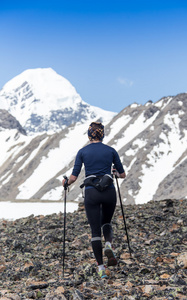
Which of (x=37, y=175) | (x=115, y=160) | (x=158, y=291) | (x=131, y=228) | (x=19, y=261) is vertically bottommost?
(x=158, y=291)

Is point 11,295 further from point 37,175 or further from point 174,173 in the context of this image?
point 37,175

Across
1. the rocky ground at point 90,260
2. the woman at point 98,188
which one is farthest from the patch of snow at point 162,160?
the woman at point 98,188

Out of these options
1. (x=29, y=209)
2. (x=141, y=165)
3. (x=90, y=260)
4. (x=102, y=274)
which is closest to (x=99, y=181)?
(x=102, y=274)

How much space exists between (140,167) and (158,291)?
14521 centimetres

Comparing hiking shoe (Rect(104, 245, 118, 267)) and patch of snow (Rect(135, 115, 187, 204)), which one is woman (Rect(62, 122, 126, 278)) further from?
patch of snow (Rect(135, 115, 187, 204))

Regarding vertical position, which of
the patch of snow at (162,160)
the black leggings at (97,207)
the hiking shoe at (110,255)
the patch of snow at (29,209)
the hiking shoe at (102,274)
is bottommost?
the hiking shoe at (102,274)

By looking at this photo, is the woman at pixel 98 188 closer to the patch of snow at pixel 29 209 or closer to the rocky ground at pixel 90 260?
the rocky ground at pixel 90 260

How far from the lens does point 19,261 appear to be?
10633mm

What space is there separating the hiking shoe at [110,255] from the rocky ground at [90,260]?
14 cm

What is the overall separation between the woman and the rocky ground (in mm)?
712

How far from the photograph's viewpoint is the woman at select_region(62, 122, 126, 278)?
8.16 m

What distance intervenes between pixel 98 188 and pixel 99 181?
0.17m

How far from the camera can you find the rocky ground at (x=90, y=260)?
6492 mm

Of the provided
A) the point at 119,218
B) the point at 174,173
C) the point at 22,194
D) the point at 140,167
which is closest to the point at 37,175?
the point at 22,194
